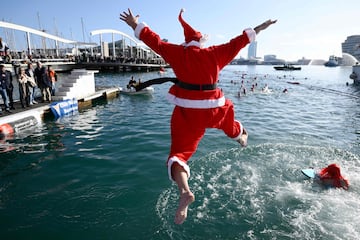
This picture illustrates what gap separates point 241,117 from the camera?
45.4 feet

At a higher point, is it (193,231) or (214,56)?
(214,56)

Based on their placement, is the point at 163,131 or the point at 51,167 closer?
the point at 51,167

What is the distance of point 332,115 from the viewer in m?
15.2

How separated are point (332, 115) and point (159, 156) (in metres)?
12.4

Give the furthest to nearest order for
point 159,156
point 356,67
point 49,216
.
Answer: point 356,67 < point 159,156 < point 49,216

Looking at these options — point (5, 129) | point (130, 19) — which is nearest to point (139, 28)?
point (130, 19)

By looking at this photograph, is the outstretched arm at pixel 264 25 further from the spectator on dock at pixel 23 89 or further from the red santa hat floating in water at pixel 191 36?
the spectator on dock at pixel 23 89

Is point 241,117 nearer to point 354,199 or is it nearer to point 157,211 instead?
point 354,199

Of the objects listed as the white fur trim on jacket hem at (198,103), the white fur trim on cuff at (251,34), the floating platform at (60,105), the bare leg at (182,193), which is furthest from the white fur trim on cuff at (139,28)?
the floating platform at (60,105)

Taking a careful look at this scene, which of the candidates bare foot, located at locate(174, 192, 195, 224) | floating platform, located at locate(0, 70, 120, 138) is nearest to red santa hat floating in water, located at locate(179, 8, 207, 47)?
bare foot, located at locate(174, 192, 195, 224)

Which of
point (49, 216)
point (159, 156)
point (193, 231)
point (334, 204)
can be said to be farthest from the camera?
point (159, 156)

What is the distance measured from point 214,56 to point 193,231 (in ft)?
9.75

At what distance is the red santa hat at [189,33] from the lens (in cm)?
354

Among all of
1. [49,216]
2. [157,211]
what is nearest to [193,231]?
[157,211]
